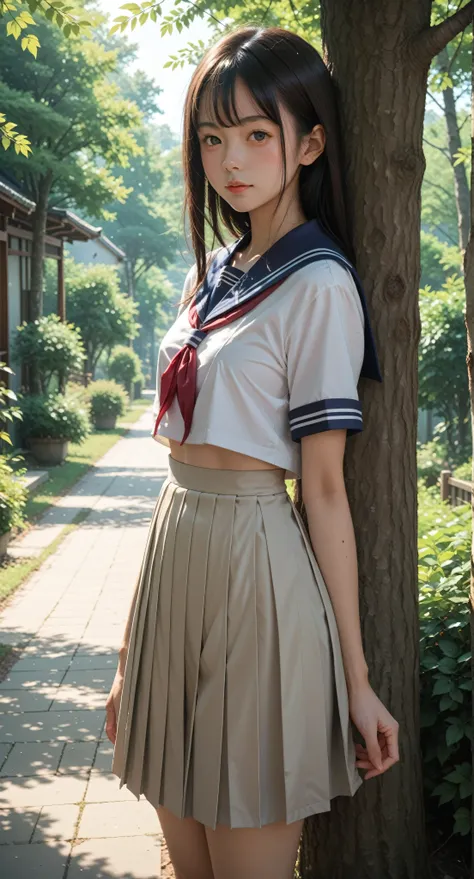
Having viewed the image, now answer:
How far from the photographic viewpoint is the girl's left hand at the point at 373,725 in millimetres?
2016

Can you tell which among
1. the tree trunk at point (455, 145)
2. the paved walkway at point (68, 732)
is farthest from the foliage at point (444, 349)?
the paved walkway at point (68, 732)

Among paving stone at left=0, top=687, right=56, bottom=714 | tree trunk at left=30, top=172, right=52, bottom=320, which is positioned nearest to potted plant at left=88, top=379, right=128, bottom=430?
tree trunk at left=30, top=172, right=52, bottom=320

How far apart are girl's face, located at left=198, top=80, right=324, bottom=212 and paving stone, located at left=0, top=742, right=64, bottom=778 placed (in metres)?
3.03

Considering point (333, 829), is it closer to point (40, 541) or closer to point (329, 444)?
point (329, 444)

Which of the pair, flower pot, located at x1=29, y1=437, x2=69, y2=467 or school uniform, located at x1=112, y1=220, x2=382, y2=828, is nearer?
school uniform, located at x1=112, y1=220, x2=382, y2=828

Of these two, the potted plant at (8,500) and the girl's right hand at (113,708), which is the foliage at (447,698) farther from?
the potted plant at (8,500)

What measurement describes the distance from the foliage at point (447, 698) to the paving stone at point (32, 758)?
194 cm

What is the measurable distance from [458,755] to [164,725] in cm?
120

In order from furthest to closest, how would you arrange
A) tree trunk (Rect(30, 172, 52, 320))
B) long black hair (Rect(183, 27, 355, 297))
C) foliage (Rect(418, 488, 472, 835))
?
tree trunk (Rect(30, 172, 52, 320)) < foliage (Rect(418, 488, 472, 835)) < long black hair (Rect(183, 27, 355, 297))

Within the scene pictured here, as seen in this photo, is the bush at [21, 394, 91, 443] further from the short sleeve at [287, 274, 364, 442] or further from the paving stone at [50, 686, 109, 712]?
the short sleeve at [287, 274, 364, 442]

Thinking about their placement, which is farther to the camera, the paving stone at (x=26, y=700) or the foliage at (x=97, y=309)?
the foliage at (x=97, y=309)

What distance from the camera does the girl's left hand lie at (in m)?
2.02

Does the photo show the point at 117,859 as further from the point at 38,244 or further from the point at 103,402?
the point at 103,402

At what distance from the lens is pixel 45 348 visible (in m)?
16.3
